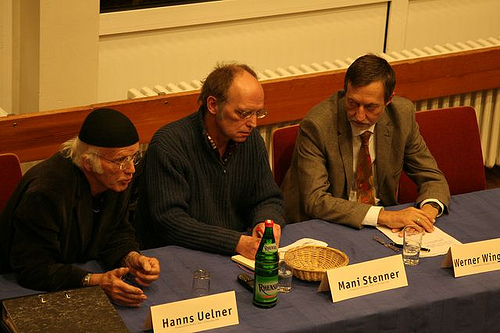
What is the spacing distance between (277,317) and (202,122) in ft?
3.22

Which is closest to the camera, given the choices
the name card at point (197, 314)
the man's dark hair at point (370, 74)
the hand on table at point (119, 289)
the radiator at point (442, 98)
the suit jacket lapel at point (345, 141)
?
the name card at point (197, 314)

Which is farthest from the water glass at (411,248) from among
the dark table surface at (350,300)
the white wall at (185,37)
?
the white wall at (185,37)

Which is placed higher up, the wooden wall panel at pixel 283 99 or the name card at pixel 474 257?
the wooden wall panel at pixel 283 99

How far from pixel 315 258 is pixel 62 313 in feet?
3.32

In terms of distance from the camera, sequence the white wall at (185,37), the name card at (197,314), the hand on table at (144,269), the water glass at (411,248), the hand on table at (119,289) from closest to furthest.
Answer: the name card at (197,314), the hand on table at (119,289), the hand on table at (144,269), the water glass at (411,248), the white wall at (185,37)

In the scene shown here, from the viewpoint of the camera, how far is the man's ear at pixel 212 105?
3584mm

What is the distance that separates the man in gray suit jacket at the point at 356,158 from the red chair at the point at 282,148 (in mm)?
73

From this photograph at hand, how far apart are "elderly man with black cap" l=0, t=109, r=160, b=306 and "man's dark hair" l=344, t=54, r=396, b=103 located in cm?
105

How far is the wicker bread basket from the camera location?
10.6 feet

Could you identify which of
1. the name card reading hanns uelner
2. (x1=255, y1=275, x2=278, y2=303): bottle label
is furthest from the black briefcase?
the name card reading hanns uelner

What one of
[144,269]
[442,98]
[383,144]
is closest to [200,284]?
[144,269]

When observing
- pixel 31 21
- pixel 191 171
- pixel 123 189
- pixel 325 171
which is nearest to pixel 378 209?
pixel 325 171

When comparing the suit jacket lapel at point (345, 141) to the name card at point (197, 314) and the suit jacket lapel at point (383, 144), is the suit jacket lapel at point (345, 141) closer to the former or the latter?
the suit jacket lapel at point (383, 144)

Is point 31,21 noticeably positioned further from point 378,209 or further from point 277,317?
point 277,317
